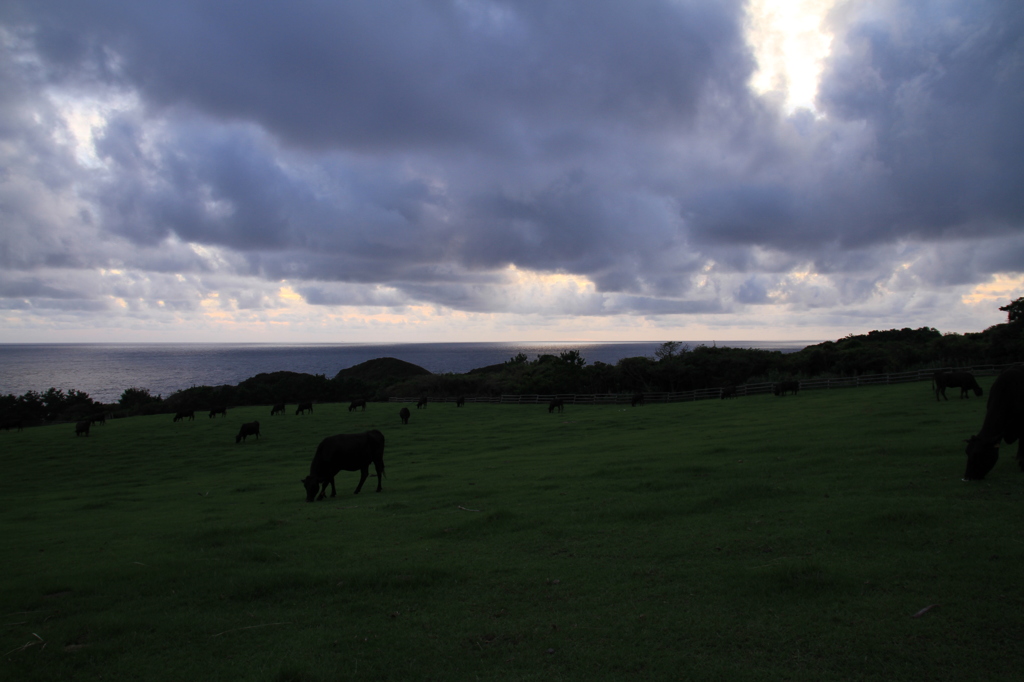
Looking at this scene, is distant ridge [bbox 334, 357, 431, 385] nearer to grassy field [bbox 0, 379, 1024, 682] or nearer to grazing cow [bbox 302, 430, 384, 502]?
grazing cow [bbox 302, 430, 384, 502]


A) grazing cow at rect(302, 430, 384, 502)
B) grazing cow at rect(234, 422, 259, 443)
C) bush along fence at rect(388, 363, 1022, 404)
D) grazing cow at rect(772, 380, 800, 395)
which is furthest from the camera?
grazing cow at rect(772, 380, 800, 395)

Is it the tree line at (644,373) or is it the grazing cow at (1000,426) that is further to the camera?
the tree line at (644,373)

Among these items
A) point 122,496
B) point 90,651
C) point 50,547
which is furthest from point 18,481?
point 90,651

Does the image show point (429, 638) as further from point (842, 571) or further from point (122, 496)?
point (122, 496)

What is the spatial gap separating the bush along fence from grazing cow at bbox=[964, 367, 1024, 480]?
897 inches

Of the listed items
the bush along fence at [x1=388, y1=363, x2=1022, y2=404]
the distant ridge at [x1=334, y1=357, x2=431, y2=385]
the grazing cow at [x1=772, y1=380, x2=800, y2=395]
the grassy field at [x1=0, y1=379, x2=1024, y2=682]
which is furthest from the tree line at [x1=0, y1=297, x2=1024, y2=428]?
the distant ridge at [x1=334, y1=357, x2=431, y2=385]

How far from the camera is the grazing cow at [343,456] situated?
15.8 m

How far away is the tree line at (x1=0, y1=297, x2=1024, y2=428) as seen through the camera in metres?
43.8

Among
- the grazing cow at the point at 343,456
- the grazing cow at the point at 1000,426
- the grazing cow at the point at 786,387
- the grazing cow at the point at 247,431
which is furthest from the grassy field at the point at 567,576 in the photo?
the grazing cow at the point at 786,387

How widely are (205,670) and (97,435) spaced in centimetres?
4063

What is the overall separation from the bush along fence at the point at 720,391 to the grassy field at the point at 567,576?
26264mm

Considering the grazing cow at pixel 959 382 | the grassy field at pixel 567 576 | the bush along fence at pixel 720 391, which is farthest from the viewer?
the bush along fence at pixel 720 391

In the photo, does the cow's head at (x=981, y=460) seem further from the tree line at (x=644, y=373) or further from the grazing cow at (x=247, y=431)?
the grazing cow at (x=247, y=431)

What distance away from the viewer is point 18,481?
80.8 feet
